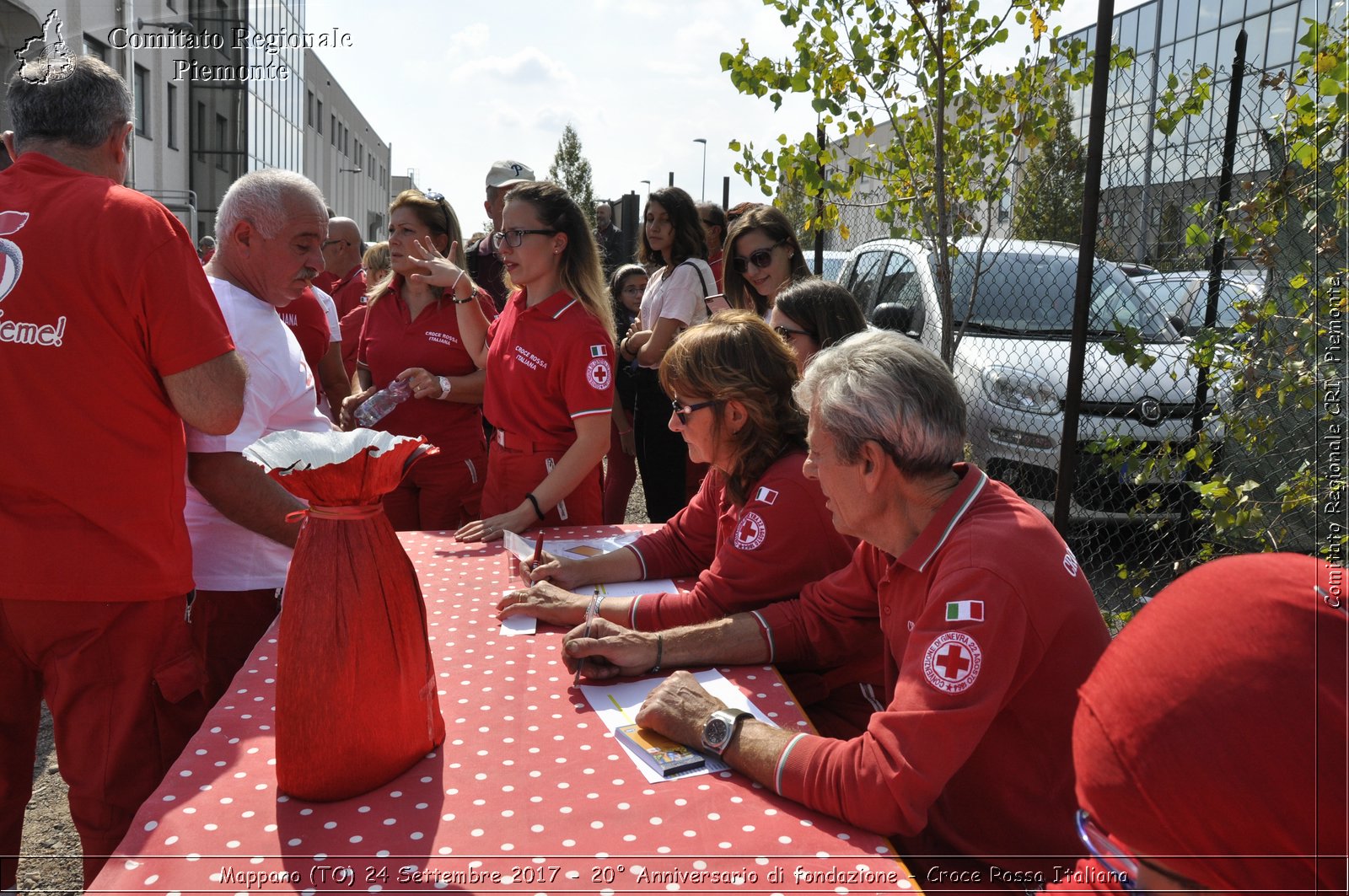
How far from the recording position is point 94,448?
1947mm

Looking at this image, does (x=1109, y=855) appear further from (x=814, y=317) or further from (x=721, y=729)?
(x=814, y=317)

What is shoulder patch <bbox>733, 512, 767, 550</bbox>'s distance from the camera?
2.16m

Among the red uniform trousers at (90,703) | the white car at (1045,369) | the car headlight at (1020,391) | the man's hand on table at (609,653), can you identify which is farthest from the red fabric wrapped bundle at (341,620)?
the car headlight at (1020,391)

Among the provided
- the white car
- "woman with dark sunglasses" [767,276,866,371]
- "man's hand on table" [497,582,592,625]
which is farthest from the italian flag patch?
the white car

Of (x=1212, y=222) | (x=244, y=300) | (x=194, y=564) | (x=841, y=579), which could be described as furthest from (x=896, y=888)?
(x=1212, y=222)

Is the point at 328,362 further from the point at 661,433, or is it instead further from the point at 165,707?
the point at 165,707

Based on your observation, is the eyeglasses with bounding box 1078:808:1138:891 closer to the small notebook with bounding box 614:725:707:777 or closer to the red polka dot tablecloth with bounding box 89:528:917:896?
the red polka dot tablecloth with bounding box 89:528:917:896

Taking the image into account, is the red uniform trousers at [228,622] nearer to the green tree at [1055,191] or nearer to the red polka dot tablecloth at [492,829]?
the red polka dot tablecloth at [492,829]

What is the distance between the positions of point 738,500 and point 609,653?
1.92 feet

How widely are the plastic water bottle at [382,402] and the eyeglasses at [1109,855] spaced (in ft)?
9.46

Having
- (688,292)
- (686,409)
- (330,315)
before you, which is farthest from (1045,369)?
(330,315)

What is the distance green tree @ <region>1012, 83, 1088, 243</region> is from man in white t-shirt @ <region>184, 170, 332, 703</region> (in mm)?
2699

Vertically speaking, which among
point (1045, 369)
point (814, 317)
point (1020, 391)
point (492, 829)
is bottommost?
point (492, 829)

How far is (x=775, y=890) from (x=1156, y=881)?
0.53 metres
